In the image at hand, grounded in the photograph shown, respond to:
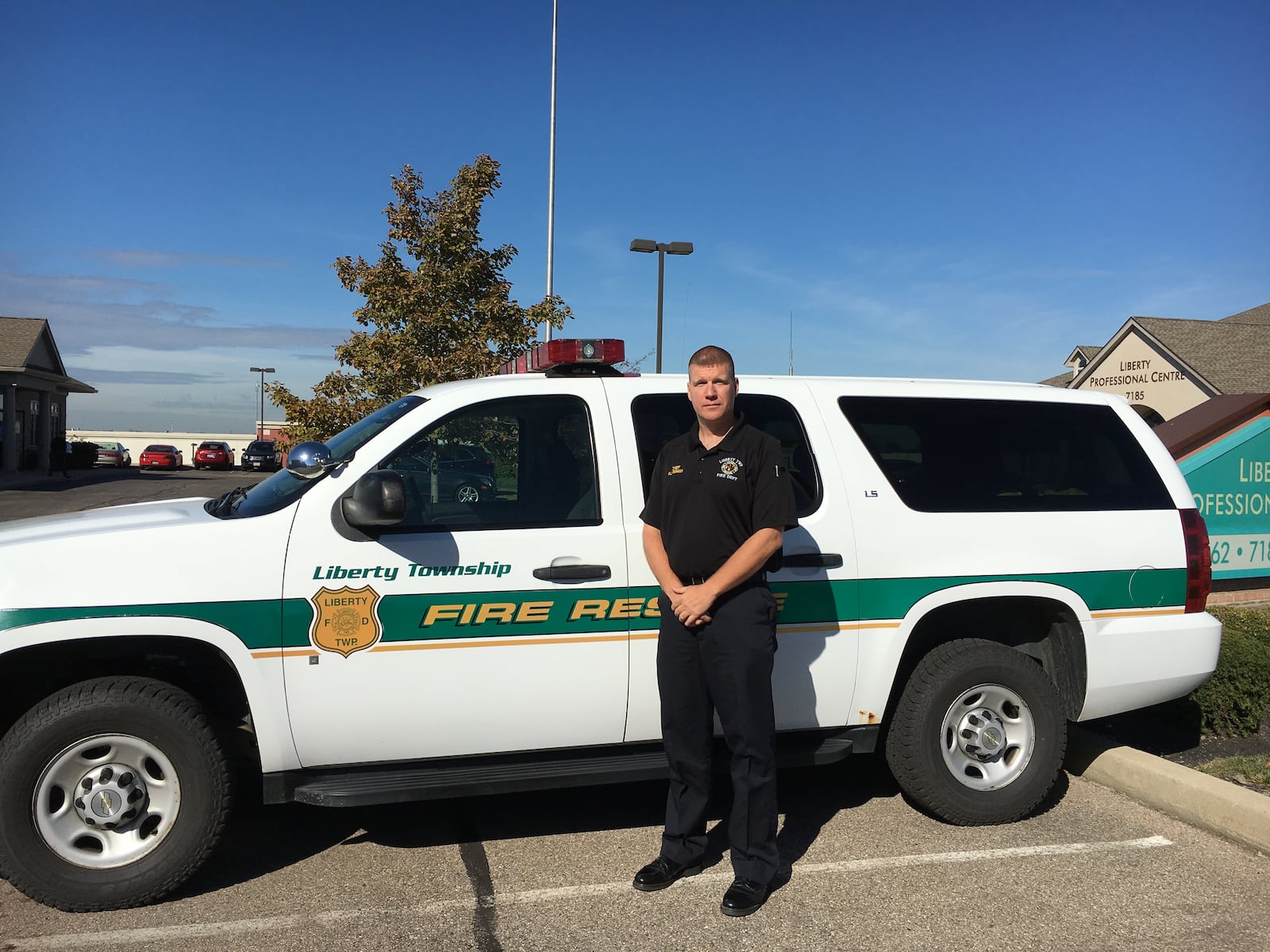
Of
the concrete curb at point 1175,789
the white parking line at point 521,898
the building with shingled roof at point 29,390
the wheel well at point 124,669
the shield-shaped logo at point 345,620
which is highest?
the building with shingled roof at point 29,390

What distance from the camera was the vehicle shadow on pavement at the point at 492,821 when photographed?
4156mm

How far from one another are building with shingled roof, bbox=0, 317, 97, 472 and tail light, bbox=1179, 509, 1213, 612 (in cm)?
4042

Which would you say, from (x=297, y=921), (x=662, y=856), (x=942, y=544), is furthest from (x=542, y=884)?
(x=942, y=544)

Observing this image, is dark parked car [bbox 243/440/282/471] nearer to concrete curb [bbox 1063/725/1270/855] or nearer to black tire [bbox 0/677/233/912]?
black tire [bbox 0/677/233/912]

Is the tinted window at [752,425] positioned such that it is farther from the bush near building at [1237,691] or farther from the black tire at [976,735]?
the bush near building at [1237,691]

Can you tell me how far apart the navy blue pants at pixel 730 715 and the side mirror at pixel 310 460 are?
1.38m

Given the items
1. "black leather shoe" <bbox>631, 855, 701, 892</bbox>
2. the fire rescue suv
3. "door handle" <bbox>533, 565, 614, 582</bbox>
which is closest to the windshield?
the fire rescue suv

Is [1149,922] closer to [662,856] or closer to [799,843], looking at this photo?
[799,843]

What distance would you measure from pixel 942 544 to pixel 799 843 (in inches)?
55.9

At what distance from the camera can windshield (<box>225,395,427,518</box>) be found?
3.85 m

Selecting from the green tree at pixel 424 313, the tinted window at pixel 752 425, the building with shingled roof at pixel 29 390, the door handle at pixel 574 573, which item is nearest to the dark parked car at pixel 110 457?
the building with shingled roof at pixel 29 390

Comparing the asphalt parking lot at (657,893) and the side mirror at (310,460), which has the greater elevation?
the side mirror at (310,460)

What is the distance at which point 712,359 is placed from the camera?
12.0 feet

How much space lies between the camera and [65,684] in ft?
12.6
